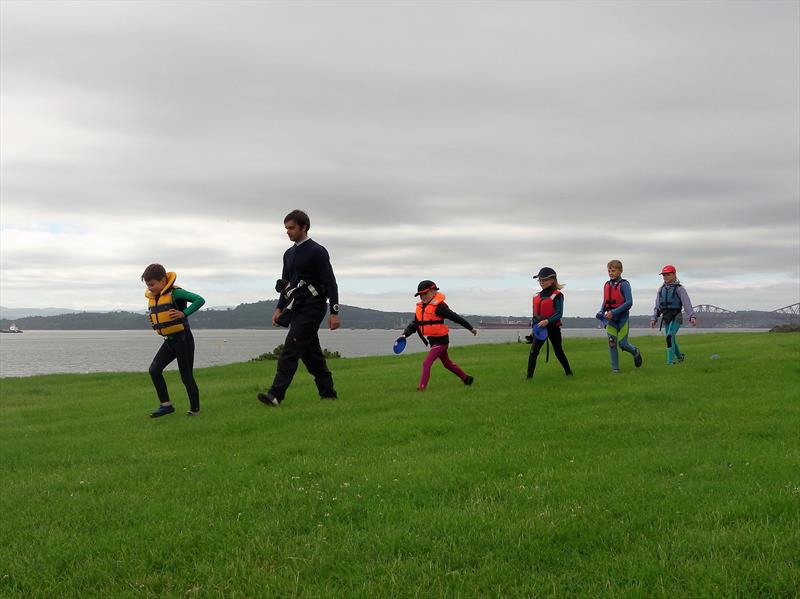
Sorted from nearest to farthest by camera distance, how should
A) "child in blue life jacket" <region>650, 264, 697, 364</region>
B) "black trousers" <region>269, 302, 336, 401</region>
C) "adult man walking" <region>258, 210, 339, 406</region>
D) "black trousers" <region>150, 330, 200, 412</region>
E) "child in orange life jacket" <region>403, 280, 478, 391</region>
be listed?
"adult man walking" <region>258, 210, 339, 406</region> → "black trousers" <region>269, 302, 336, 401</region> → "black trousers" <region>150, 330, 200, 412</region> → "child in orange life jacket" <region>403, 280, 478, 391</region> → "child in blue life jacket" <region>650, 264, 697, 364</region>

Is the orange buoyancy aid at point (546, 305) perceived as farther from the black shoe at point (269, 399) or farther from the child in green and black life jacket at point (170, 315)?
the child in green and black life jacket at point (170, 315)

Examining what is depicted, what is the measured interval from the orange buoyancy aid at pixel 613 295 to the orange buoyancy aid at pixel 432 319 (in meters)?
4.13

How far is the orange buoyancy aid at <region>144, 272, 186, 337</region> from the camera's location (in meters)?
11.8

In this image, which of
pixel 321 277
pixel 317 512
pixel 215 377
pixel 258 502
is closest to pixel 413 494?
pixel 317 512

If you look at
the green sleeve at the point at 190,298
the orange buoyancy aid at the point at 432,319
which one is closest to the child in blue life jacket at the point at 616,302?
the orange buoyancy aid at the point at 432,319

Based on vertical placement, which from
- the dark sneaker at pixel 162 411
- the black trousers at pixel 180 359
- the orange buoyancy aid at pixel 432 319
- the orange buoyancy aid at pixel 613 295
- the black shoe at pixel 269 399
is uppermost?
the orange buoyancy aid at pixel 613 295

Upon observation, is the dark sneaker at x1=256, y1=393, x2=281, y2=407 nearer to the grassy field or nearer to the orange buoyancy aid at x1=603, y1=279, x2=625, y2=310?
the grassy field

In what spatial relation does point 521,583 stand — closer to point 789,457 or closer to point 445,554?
point 445,554

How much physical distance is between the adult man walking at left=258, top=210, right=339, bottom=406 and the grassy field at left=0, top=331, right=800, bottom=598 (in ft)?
3.94

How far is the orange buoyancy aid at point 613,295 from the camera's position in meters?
15.2

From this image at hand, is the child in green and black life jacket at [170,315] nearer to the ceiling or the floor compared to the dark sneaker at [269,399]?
nearer to the ceiling

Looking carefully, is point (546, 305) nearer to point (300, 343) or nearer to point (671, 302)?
point (671, 302)

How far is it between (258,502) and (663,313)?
45.0 feet

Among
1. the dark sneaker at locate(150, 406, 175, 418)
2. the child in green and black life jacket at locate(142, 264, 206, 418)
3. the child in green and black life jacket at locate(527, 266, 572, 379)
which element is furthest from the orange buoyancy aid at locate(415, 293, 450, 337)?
the dark sneaker at locate(150, 406, 175, 418)
